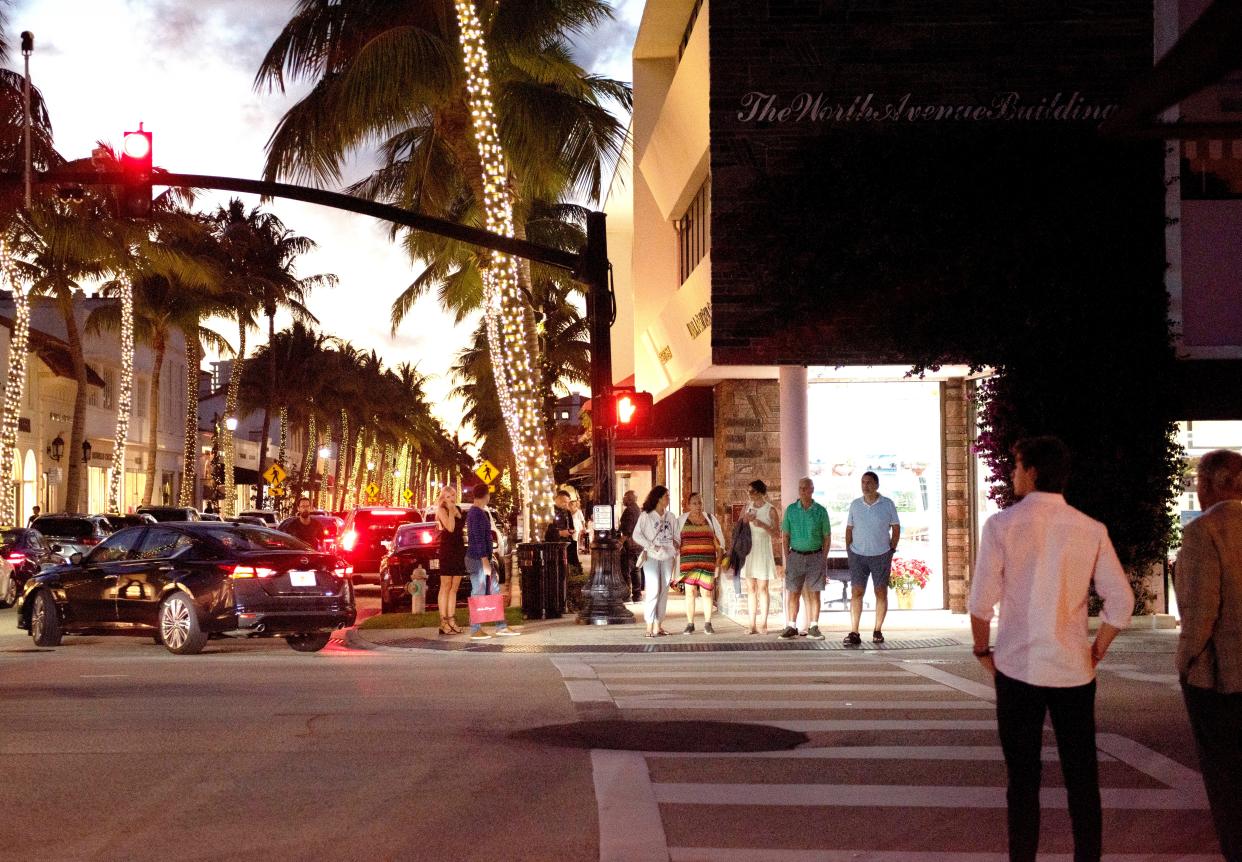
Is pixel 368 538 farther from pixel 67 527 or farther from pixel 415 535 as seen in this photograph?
pixel 415 535

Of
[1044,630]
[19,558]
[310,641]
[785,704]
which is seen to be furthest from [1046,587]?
[19,558]

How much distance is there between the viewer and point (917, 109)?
20469mm

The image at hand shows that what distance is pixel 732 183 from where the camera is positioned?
20.5m

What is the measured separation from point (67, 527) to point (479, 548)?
16837mm

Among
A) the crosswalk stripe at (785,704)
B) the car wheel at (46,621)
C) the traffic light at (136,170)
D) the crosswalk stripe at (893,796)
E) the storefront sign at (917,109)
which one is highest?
the storefront sign at (917,109)

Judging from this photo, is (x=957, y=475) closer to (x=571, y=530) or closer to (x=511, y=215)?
(x=511, y=215)

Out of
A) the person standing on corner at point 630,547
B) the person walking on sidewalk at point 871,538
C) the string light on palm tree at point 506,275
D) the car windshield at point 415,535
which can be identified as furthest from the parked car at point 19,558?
the person walking on sidewalk at point 871,538

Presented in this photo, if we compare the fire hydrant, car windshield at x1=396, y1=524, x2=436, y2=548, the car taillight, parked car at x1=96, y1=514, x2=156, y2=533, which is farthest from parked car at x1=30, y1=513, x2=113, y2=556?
the car taillight

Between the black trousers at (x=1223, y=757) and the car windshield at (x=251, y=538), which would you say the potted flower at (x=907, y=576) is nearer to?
the car windshield at (x=251, y=538)

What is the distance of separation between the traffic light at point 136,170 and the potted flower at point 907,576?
11.2 meters

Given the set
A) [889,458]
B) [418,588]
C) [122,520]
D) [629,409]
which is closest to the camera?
[629,409]

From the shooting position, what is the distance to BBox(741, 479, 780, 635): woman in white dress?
62.4 feet

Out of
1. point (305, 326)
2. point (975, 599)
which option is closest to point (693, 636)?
point (975, 599)

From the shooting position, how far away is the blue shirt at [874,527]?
17.2 metres
